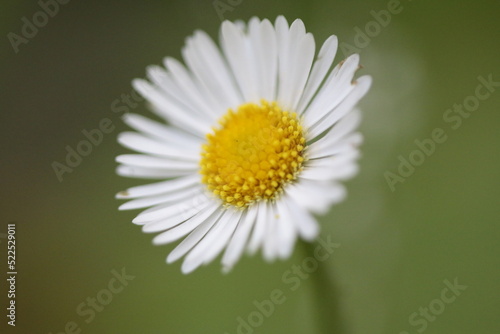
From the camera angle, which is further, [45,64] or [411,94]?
[45,64]

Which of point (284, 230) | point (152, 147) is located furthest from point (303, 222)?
point (152, 147)

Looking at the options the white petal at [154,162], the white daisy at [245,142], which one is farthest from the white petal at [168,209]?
the white petal at [154,162]

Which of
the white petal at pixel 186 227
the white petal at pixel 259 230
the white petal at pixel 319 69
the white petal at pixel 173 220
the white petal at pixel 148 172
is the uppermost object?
the white petal at pixel 148 172

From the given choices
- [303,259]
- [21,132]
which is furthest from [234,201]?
[21,132]

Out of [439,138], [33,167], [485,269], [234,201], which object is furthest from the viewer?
[33,167]

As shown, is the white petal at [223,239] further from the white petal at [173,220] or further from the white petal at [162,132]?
the white petal at [162,132]

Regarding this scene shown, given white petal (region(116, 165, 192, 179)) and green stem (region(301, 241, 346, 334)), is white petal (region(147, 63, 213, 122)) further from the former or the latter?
green stem (region(301, 241, 346, 334))

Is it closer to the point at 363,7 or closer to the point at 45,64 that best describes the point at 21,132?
the point at 45,64

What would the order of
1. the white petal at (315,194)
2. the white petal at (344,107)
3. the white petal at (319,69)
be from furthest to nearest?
the white petal at (319,69) < the white petal at (344,107) < the white petal at (315,194)
